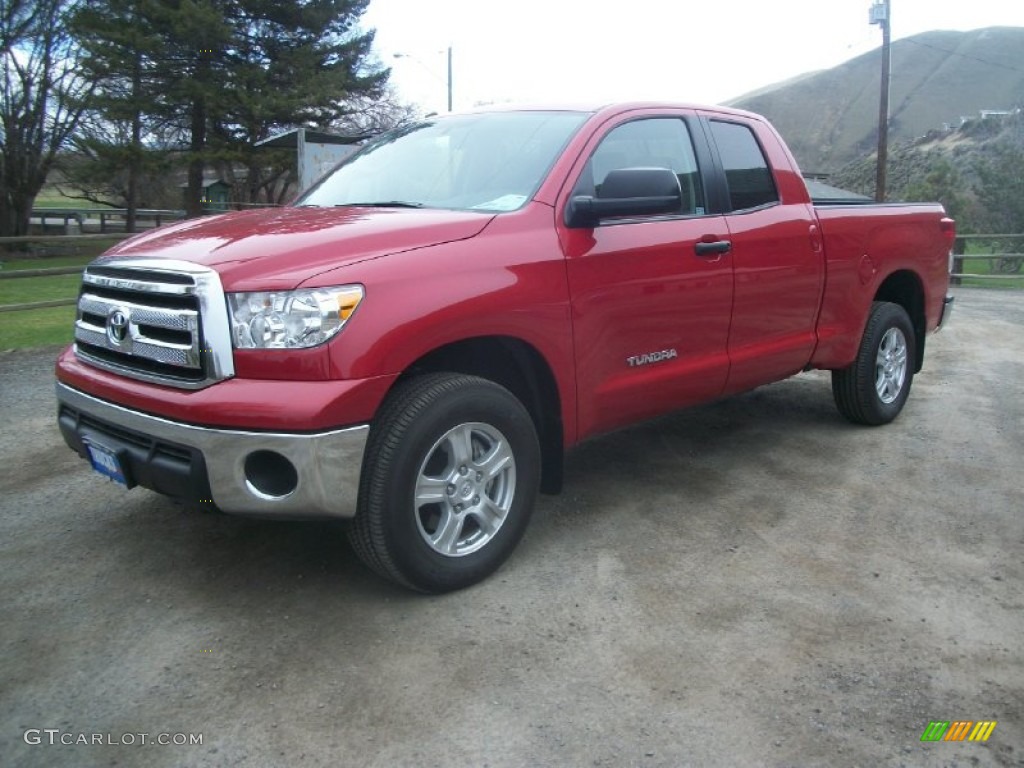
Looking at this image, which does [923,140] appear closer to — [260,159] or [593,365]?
[260,159]

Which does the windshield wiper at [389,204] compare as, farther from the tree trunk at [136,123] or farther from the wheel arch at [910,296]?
the tree trunk at [136,123]

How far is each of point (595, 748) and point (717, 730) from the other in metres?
0.37

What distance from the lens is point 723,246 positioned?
4.19m

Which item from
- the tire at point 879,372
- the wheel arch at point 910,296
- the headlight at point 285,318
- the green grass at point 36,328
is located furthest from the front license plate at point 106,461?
the green grass at point 36,328

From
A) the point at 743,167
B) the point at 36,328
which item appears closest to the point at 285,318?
the point at 743,167

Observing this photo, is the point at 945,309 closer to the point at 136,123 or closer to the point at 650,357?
the point at 650,357

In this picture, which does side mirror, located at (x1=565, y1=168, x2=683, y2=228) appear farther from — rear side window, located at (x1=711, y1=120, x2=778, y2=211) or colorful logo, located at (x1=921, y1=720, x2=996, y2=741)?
colorful logo, located at (x1=921, y1=720, x2=996, y2=741)

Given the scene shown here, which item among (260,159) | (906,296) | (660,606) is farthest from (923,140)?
(660,606)

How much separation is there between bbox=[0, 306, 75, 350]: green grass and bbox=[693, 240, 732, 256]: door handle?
6.12 m

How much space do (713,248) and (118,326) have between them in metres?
2.62

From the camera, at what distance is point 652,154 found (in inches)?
164

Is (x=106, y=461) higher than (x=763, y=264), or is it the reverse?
(x=763, y=264)

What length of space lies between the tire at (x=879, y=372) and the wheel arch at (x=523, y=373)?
2629mm

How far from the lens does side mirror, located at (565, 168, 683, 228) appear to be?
137 inches
